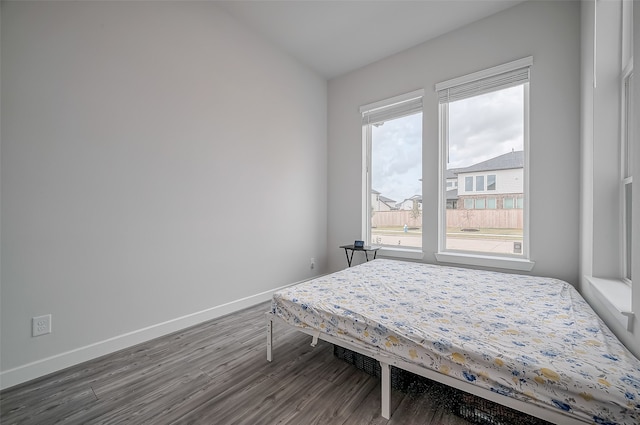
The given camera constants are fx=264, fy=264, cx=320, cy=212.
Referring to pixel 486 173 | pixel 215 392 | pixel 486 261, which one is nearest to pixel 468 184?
pixel 486 173

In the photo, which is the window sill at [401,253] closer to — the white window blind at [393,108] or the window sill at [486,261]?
the window sill at [486,261]

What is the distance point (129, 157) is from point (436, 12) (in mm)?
3280

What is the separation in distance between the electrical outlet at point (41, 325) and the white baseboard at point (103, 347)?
186mm

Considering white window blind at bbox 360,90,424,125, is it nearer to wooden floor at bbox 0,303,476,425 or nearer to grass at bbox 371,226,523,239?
grass at bbox 371,226,523,239

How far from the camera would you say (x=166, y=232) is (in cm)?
240

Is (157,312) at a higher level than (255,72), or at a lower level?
lower

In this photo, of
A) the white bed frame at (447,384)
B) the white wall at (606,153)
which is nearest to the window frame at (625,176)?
the white wall at (606,153)

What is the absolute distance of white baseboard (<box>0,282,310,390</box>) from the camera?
5.51 ft

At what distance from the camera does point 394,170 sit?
3.65 meters

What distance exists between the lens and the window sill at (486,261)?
264 centimetres

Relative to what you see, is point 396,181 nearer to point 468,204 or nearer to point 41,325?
point 468,204

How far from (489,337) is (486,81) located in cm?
273

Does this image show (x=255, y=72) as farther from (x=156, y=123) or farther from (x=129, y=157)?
(x=129, y=157)

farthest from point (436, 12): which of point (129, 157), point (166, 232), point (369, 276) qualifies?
point (166, 232)
